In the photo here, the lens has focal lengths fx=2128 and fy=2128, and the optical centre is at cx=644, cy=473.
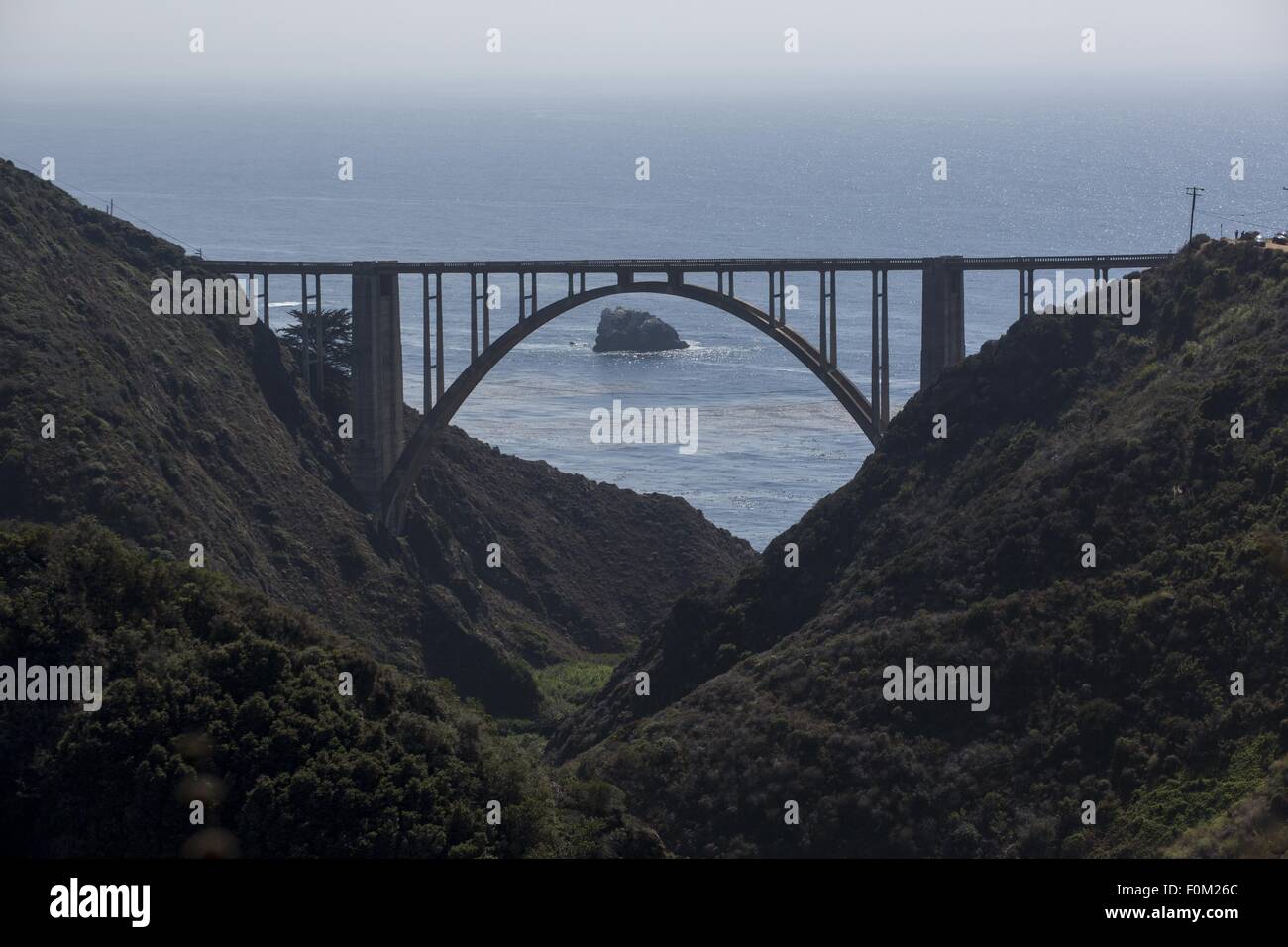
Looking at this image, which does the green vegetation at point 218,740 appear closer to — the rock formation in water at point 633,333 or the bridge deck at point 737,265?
the bridge deck at point 737,265

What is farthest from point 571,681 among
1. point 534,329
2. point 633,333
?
point 633,333

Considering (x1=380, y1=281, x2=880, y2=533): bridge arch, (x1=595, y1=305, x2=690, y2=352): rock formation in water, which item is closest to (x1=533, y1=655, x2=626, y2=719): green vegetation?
(x1=380, y1=281, x2=880, y2=533): bridge arch

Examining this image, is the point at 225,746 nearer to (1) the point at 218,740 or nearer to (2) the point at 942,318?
(1) the point at 218,740

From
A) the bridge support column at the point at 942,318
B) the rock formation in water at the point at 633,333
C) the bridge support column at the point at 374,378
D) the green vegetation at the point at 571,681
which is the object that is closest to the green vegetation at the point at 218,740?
the green vegetation at the point at 571,681

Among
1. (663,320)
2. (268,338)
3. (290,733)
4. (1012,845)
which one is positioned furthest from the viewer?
(663,320)
